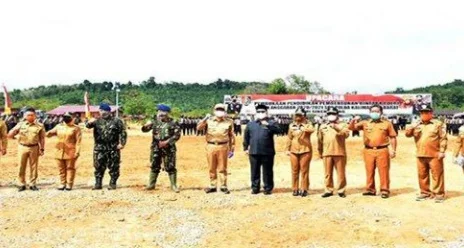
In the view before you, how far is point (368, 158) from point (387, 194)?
0.76m

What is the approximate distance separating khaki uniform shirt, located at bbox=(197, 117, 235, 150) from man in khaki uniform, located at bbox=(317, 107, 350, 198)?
1.85m

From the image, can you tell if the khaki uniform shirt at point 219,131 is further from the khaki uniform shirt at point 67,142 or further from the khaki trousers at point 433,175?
the khaki trousers at point 433,175

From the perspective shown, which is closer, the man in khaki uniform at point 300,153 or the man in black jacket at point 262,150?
the man in khaki uniform at point 300,153

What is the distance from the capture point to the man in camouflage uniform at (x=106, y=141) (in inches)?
499

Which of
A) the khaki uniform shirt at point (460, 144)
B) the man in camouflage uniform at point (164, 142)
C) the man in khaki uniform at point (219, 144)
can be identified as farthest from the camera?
the man in camouflage uniform at point (164, 142)

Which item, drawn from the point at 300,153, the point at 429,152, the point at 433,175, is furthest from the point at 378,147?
the point at 300,153

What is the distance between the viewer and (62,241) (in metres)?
8.99

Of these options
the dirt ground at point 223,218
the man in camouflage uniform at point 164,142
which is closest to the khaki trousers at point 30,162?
the dirt ground at point 223,218

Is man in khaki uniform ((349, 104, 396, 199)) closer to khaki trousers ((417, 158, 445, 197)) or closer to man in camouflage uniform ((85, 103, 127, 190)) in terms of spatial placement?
khaki trousers ((417, 158, 445, 197))

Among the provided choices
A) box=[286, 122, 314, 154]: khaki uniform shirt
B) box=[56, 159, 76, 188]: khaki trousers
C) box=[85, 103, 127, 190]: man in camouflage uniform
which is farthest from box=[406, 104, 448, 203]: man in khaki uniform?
box=[56, 159, 76, 188]: khaki trousers

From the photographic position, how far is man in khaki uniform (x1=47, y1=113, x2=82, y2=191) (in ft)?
41.8

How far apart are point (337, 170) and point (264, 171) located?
4.63 ft

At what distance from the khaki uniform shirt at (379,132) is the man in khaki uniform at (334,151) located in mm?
399

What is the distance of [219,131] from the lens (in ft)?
40.5
